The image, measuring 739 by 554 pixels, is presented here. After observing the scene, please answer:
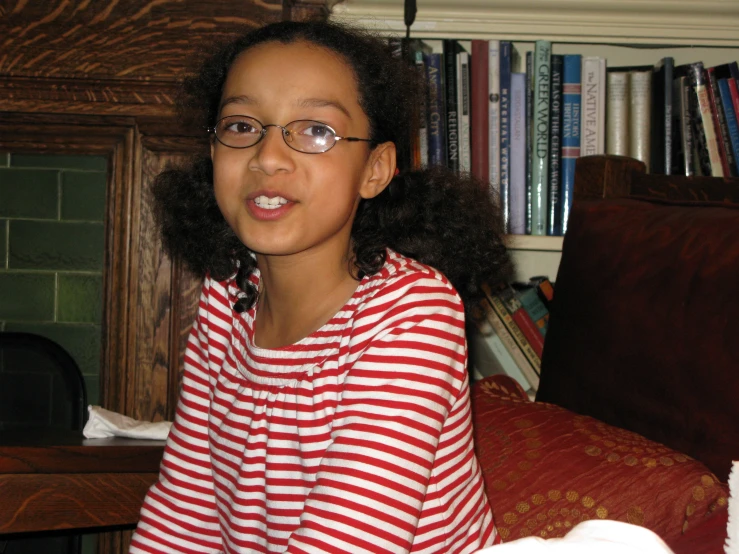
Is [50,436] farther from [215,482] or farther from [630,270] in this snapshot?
[630,270]

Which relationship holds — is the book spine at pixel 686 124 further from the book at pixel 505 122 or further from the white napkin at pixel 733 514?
the white napkin at pixel 733 514

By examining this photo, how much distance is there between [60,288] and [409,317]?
1167 millimetres

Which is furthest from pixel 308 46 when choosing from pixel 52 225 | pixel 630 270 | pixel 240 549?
pixel 52 225

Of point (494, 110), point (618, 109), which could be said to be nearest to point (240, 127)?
point (494, 110)

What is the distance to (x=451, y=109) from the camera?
1.50 m

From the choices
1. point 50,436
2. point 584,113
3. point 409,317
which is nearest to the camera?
point 409,317

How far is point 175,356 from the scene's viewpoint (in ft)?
5.13

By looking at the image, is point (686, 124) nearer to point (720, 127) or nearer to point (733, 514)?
point (720, 127)

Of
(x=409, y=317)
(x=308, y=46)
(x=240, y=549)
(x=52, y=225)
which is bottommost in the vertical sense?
(x=240, y=549)

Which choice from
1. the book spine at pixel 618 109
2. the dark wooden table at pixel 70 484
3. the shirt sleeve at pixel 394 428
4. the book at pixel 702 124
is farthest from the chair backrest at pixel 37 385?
the book at pixel 702 124

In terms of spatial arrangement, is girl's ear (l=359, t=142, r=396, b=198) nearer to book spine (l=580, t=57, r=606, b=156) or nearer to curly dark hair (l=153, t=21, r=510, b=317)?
curly dark hair (l=153, t=21, r=510, b=317)

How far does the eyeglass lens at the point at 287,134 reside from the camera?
871 mm

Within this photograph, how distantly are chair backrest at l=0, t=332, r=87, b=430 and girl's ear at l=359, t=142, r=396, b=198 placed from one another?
1048mm

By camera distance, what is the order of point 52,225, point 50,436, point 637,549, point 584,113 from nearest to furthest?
point 637,549 < point 50,436 < point 584,113 < point 52,225
